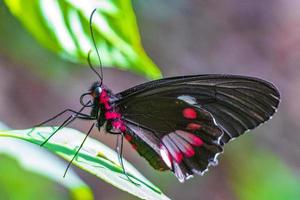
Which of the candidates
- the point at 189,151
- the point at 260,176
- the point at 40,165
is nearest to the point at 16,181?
the point at 40,165

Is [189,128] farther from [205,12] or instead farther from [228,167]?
[205,12]

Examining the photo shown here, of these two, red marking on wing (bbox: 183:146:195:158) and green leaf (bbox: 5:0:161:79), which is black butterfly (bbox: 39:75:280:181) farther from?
green leaf (bbox: 5:0:161:79)

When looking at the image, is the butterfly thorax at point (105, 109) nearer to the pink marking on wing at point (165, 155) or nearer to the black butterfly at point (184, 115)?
the black butterfly at point (184, 115)

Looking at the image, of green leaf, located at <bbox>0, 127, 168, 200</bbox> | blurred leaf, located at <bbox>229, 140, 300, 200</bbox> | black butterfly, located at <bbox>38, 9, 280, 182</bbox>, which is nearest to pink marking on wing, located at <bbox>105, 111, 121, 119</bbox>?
black butterfly, located at <bbox>38, 9, 280, 182</bbox>

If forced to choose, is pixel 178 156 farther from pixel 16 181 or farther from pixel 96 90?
pixel 16 181

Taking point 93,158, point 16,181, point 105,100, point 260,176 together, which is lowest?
point 93,158

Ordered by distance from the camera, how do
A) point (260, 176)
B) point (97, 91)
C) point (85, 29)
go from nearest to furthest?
point (85, 29), point (97, 91), point (260, 176)

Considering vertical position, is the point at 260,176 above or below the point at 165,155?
above

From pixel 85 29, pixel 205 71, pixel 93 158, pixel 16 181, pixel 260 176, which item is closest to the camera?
pixel 93 158
